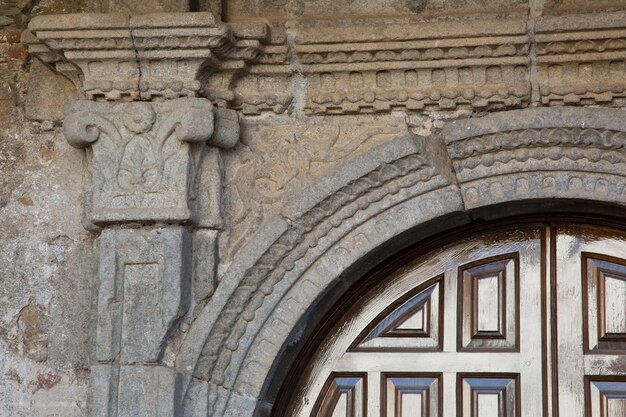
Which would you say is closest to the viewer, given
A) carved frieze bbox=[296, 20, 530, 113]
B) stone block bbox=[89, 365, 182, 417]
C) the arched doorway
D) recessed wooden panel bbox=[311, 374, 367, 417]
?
Result: stone block bbox=[89, 365, 182, 417]

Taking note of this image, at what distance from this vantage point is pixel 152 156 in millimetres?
Result: 3963

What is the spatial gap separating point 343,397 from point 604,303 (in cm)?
100

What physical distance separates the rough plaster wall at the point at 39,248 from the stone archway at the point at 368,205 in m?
0.48

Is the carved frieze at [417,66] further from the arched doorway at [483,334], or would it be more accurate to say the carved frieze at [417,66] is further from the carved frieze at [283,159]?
the arched doorway at [483,334]

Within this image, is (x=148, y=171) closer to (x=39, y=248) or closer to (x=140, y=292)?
(x=140, y=292)

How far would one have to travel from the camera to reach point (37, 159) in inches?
→ 167

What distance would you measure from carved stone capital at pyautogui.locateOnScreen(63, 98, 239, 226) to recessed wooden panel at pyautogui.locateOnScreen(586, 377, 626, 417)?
57.2 inches

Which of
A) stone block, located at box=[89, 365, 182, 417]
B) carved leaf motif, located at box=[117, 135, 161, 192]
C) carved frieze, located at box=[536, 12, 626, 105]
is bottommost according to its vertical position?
stone block, located at box=[89, 365, 182, 417]

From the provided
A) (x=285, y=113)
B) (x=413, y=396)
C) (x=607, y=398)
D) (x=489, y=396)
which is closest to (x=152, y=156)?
(x=285, y=113)

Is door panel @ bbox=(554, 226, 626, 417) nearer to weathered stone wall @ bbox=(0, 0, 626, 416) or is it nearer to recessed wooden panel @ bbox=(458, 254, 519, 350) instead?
recessed wooden panel @ bbox=(458, 254, 519, 350)

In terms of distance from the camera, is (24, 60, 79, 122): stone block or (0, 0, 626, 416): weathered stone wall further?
(24, 60, 79, 122): stone block

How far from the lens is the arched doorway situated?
4039mm

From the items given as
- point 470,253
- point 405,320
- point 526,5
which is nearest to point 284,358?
point 405,320

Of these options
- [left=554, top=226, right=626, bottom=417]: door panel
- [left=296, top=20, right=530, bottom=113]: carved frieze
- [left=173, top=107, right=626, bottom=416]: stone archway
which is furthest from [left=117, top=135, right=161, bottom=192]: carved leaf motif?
[left=554, top=226, right=626, bottom=417]: door panel
